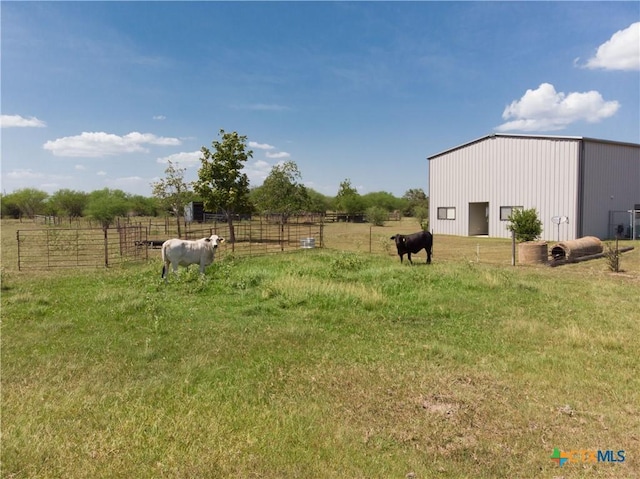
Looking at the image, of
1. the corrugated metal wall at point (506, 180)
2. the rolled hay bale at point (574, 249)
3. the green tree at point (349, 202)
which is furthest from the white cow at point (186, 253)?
the green tree at point (349, 202)

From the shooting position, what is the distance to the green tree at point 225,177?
25.4 meters

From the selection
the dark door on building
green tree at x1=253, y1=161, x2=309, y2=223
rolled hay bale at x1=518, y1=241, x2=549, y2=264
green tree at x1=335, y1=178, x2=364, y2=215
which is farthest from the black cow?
green tree at x1=335, y1=178, x2=364, y2=215

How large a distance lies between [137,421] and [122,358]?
1.88m

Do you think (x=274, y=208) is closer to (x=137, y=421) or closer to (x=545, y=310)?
(x=545, y=310)

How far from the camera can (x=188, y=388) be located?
4.53m

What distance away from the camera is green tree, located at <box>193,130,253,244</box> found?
83.5 feet

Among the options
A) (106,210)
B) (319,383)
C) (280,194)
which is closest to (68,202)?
(106,210)

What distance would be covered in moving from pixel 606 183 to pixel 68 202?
77645 millimetres

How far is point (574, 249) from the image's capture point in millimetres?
15836

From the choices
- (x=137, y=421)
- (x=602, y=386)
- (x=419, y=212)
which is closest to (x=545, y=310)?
(x=602, y=386)

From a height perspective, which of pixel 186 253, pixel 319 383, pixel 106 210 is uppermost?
pixel 106 210

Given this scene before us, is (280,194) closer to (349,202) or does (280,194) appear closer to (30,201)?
(349,202)

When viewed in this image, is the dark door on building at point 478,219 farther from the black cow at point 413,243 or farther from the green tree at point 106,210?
the green tree at point 106,210

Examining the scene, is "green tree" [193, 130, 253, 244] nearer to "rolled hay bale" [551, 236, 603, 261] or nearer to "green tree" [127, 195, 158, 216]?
"rolled hay bale" [551, 236, 603, 261]
